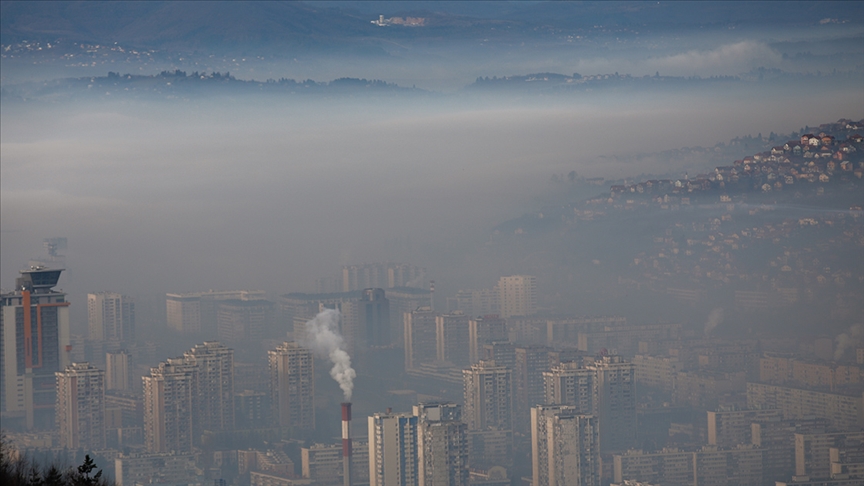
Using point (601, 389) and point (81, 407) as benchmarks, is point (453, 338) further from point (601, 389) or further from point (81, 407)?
point (81, 407)

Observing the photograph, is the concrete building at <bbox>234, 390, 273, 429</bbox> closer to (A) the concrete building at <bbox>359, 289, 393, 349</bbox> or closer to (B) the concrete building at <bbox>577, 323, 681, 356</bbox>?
(A) the concrete building at <bbox>359, 289, 393, 349</bbox>

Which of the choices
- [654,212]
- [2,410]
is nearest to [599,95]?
[654,212]

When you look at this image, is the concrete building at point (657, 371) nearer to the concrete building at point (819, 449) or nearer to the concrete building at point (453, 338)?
the concrete building at point (453, 338)

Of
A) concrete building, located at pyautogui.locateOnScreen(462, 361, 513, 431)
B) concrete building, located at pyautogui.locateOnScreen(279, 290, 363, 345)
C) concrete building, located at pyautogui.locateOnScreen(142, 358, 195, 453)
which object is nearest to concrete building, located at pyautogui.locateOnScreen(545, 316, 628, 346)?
concrete building, located at pyautogui.locateOnScreen(462, 361, 513, 431)

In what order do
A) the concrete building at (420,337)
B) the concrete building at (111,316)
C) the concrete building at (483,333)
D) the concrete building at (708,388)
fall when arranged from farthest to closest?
the concrete building at (111,316), the concrete building at (420,337), the concrete building at (483,333), the concrete building at (708,388)

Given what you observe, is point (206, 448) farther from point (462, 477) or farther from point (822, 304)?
point (822, 304)

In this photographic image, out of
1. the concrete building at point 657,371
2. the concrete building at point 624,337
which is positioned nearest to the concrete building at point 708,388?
the concrete building at point 657,371

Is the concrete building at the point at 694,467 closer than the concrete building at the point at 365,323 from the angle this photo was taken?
→ Yes
